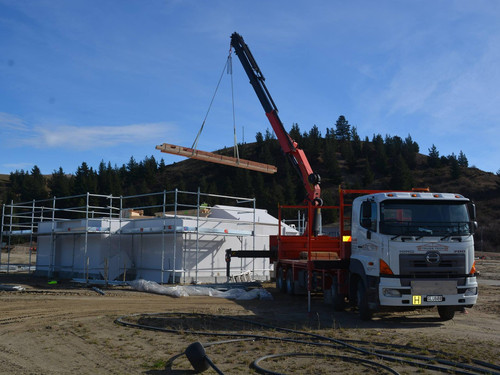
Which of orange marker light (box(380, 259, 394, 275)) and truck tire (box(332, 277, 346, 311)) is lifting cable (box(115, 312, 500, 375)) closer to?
orange marker light (box(380, 259, 394, 275))

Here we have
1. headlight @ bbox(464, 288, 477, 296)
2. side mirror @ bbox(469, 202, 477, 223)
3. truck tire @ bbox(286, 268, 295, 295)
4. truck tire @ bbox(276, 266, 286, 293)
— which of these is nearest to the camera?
headlight @ bbox(464, 288, 477, 296)

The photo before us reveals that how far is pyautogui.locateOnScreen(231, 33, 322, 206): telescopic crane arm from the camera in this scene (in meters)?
20.5

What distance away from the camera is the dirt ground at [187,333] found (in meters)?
7.25

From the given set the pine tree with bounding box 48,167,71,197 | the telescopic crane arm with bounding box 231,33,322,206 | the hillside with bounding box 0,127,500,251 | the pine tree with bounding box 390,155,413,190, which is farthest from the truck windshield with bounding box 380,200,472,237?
the pine tree with bounding box 48,167,71,197

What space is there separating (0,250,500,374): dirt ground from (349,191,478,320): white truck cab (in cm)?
69

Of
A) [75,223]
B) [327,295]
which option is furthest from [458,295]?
[75,223]

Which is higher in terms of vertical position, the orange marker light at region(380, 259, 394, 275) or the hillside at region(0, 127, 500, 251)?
the hillside at region(0, 127, 500, 251)

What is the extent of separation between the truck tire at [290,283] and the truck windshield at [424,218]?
593 centimetres

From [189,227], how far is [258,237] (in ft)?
15.9

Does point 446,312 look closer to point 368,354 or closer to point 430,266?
point 430,266

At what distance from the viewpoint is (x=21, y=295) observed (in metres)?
16.6

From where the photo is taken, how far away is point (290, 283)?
16828 mm

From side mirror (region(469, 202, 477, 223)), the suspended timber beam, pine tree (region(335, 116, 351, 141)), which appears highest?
pine tree (region(335, 116, 351, 141))

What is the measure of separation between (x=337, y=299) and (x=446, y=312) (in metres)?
2.62
